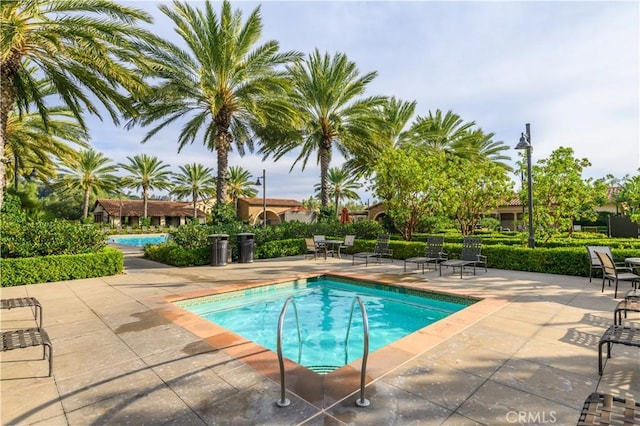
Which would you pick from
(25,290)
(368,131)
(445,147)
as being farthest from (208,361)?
(445,147)

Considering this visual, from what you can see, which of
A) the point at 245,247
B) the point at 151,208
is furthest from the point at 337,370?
the point at 151,208

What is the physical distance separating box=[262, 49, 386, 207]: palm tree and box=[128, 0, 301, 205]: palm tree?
3.19 m

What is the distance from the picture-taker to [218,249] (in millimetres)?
12477

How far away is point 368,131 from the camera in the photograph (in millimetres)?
19391

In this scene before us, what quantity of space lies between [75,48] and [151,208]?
43292 millimetres

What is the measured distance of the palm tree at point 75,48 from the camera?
888cm

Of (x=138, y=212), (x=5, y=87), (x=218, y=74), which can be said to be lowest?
(x=138, y=212)

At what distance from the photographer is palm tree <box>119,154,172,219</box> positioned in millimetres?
41344

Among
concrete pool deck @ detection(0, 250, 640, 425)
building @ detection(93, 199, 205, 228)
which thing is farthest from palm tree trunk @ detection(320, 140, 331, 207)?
Answer: building @ detection(93, 199, 205, 228)

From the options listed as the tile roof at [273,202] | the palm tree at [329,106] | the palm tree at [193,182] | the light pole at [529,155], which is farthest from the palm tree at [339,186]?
the light pole at [529,155]

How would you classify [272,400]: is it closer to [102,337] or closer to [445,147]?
[102,337]

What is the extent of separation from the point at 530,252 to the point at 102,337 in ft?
39.4

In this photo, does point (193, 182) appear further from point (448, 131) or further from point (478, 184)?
point (478, 184)

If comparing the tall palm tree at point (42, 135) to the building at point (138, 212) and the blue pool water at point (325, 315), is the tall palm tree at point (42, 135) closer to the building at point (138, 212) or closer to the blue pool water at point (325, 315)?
the blue pool water at point (325, 315)
